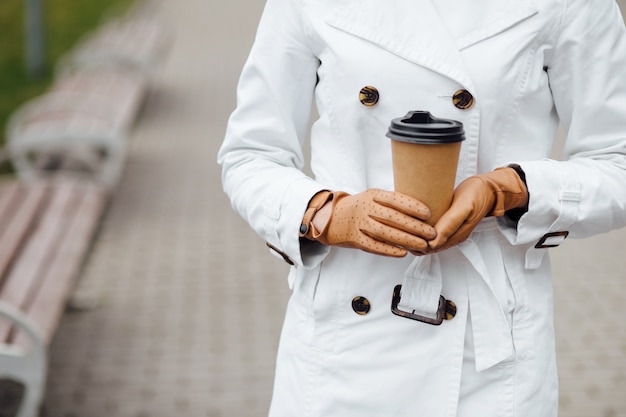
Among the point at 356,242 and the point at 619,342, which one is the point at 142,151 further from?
the point at 356,242

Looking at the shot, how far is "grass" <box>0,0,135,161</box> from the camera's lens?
415 inches

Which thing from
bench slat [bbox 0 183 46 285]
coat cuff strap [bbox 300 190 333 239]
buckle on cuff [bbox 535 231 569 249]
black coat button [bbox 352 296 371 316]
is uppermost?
coat cuff strap [bbox 300 190 333 239]

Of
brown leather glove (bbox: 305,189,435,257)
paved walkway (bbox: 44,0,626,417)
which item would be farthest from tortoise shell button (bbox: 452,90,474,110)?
paved walkway (bbox: 44,0,626,417)

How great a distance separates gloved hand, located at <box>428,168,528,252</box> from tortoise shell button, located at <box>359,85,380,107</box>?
0.79ft

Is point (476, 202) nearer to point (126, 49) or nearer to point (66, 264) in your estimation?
point (66, 264)

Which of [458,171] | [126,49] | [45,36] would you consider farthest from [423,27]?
[45,36]

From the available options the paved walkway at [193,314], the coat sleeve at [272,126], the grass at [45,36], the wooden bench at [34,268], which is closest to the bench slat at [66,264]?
the wooden bench at [34,268]

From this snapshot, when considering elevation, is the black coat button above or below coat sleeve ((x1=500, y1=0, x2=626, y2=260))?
below

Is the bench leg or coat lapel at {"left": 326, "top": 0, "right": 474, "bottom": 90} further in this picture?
the bench leg

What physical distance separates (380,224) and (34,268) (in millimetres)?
2976

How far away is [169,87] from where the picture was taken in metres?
10.6

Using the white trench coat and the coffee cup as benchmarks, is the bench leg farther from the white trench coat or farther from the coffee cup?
the coffee cup

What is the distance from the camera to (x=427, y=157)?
5.14 ft

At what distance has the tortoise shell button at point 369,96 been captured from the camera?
1773 millimetres
